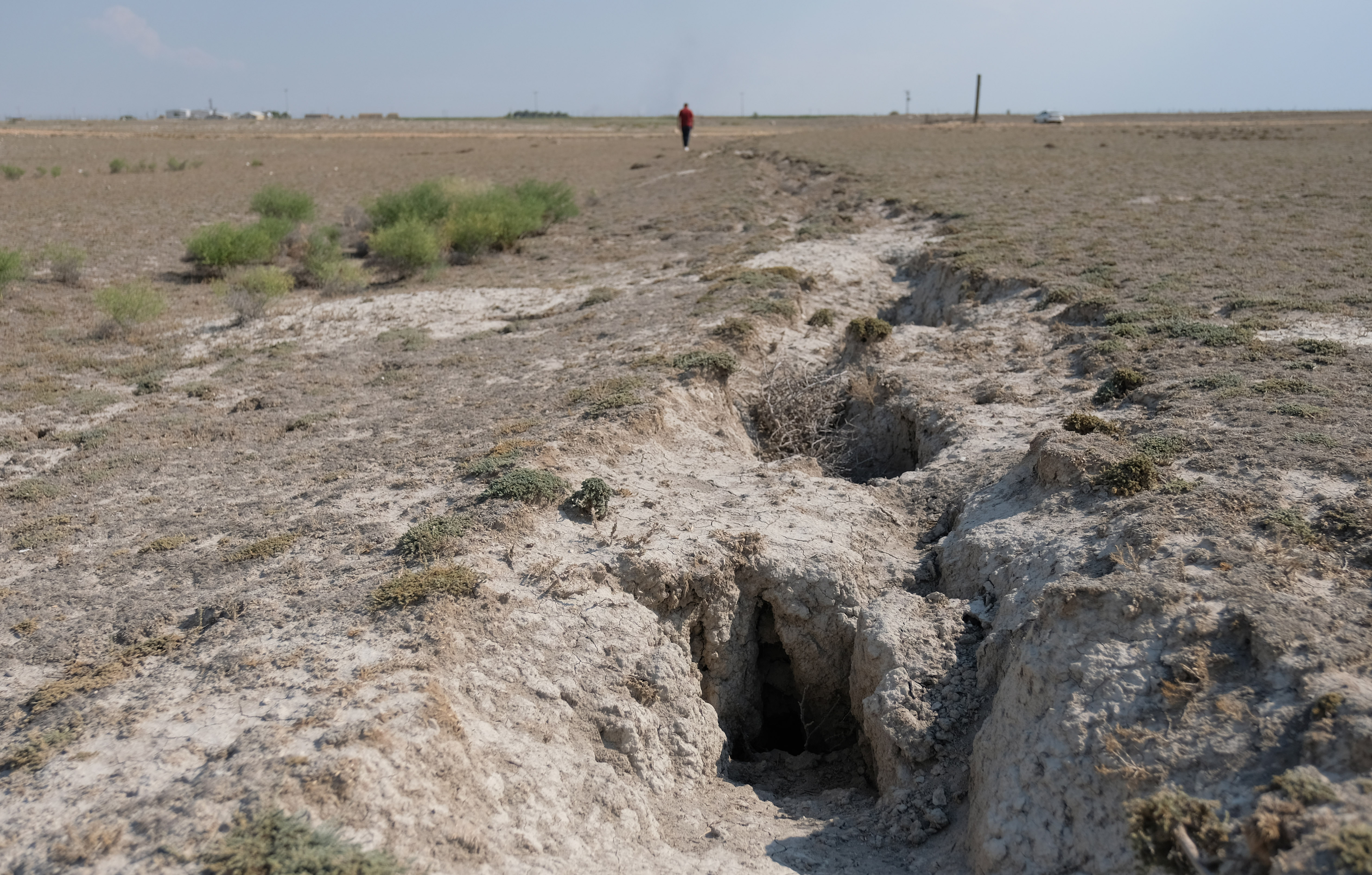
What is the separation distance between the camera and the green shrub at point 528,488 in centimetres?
683

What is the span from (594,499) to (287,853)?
3.53 metres

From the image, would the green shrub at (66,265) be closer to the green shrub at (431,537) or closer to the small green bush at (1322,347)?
the green shrub at (431,537)

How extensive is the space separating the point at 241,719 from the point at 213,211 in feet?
82.6

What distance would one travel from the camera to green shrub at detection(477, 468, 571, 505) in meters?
6.83

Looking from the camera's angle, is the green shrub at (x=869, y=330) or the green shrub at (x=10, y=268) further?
the green shrub at (x=10, y=268)

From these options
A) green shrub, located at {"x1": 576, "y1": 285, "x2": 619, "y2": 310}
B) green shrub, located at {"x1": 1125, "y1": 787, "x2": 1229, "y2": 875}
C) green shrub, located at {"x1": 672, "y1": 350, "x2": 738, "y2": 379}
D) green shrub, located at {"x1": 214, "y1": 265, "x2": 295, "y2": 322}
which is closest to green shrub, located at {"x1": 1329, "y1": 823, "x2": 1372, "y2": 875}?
green shrub, located at {"x1": 1125, "y1": 787, "x2": 1229, "y2": 875}

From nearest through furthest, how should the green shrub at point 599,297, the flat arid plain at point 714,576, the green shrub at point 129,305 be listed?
1. the flat arid plain at point 714,576
2. the green shrub at point 129,305
3. the green shrub at point 599,297

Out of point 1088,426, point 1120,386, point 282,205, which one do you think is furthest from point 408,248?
point 1088,426

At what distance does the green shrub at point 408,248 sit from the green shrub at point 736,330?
8446 mm

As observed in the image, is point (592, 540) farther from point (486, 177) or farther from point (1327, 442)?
point (486, 177)

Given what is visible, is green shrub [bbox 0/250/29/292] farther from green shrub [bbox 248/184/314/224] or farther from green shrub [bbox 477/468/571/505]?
green shrub [bbox 477/468/571/505]

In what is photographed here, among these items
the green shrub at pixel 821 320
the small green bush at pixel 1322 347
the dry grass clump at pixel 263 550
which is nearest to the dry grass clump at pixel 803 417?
the green shrub at pixel 821 320

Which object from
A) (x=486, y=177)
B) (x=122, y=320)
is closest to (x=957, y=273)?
(x=122, y=320)

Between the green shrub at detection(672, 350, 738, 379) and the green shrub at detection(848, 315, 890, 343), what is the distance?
2.01m
